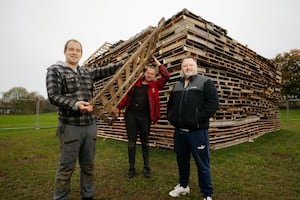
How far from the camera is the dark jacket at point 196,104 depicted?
A: 2.52 metres

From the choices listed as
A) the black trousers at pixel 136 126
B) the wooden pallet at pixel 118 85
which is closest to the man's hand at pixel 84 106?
the wooden pallet at pixel 118 85

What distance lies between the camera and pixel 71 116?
7.83 feet

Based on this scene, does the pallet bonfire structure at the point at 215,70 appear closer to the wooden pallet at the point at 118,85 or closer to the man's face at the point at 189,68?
the wooden pallet at the point at 118,85

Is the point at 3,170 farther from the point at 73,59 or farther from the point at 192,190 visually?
the point at 192,190

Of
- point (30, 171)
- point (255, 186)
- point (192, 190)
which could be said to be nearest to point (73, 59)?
point (192, 190)

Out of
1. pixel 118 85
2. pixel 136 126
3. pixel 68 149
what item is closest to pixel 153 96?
pixel 136 126

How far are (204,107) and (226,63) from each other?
167 inches

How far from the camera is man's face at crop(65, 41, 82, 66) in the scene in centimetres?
242

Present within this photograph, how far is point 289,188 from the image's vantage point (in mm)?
3164

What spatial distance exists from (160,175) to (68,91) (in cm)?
240

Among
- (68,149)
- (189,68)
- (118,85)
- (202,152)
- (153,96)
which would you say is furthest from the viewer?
(153,96)

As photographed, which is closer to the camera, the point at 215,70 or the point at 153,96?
the point at 153,96

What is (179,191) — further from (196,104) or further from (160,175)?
(196,104)

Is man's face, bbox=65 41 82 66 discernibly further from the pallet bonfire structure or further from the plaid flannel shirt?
the pallet bonfire structure
